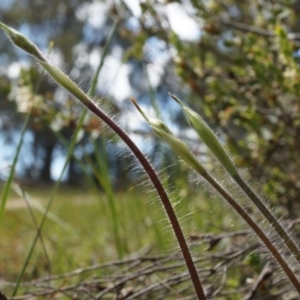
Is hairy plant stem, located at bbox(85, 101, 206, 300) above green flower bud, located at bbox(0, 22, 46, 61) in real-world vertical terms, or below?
below

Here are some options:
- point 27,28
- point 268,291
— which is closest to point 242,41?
point 268,291

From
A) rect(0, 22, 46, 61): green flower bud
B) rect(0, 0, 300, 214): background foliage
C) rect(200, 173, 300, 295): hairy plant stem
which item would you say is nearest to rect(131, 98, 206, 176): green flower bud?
rect(200, 173, 300, 295): hairy plant stem

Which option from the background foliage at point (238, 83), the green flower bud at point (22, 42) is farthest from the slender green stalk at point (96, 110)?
the background foliage at point (238, 83)

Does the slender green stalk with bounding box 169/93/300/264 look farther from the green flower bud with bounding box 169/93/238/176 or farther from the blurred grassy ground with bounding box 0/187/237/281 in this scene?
the blurred grassy ground with bounding box 0/187/237/281

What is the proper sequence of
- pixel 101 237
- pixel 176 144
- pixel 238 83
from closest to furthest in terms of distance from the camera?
pixel 176 144 → pixel 238 83 → pixel 101 237

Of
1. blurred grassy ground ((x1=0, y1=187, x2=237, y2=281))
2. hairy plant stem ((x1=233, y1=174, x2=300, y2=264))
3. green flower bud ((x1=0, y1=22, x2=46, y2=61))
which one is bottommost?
hairy plant stem ((x1=233, y1=174, x2=300, y2=264))

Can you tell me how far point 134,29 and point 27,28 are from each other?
16.7 m

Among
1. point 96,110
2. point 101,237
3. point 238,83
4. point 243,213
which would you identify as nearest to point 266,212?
point 243,213

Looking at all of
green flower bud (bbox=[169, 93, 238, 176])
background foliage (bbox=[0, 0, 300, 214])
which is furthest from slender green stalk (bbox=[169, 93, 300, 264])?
background foliage (bbox=[0, 0, 300, 214])

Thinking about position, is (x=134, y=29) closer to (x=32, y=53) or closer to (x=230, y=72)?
(x=230, y=72)

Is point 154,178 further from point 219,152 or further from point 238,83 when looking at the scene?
point 238,83

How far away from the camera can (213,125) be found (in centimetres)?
189

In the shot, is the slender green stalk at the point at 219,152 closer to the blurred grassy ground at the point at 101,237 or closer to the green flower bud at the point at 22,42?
the green flower bud at the point at 22,42

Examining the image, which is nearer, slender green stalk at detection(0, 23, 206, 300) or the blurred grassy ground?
slender green stalk at detection(0, 23, 206, 300)
